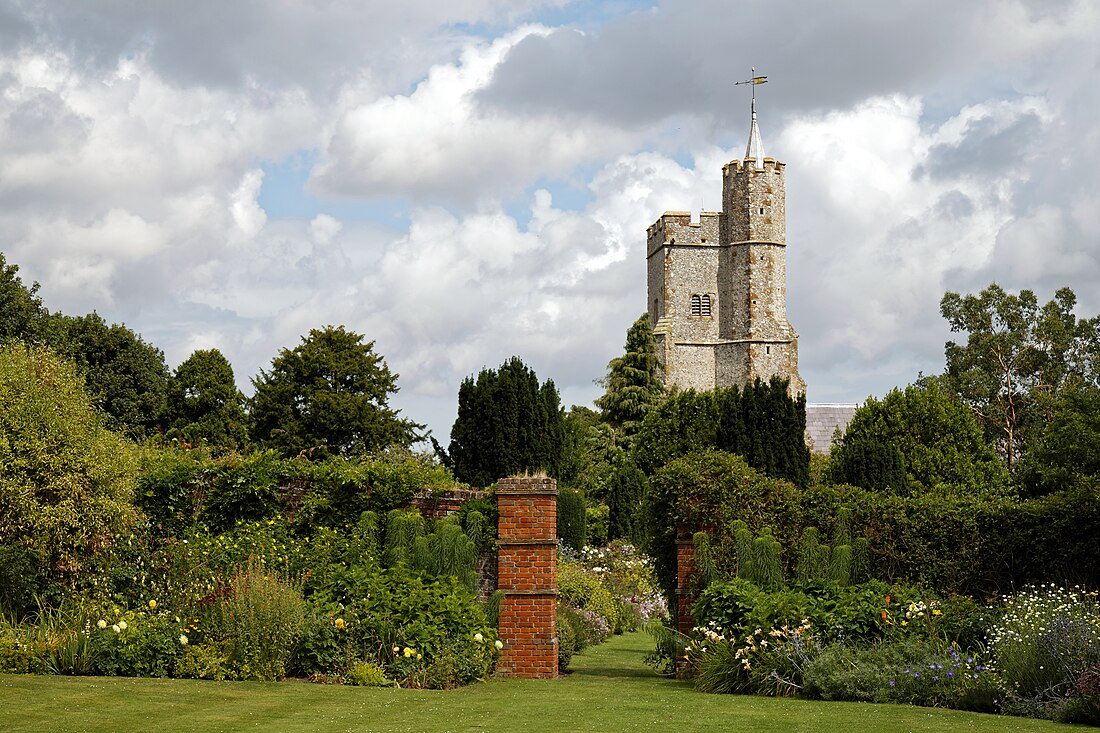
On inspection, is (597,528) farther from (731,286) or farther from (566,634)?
(731,286)

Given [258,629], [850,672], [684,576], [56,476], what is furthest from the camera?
[684,576]

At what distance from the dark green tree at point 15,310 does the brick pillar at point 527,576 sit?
22.4 m

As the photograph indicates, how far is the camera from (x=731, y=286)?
198 feet

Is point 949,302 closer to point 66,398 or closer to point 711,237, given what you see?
point 711,237

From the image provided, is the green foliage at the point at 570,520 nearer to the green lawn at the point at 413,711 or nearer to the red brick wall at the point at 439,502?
the red brick wall at the point at 439,502

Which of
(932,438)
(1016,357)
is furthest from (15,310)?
(1016,357)

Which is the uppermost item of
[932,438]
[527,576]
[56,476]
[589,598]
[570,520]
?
[932,438]

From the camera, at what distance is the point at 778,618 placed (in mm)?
11281

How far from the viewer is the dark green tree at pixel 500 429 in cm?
2805

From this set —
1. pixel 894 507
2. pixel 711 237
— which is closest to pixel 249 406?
pixel 711 237

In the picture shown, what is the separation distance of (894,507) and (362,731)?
6.62 metres

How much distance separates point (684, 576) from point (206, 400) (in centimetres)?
3402

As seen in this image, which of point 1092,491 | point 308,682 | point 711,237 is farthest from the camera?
point 711,237

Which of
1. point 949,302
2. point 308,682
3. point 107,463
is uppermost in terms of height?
point 949,302
